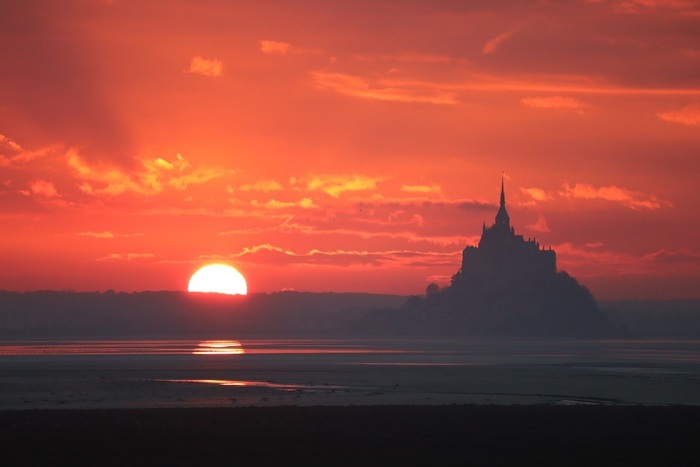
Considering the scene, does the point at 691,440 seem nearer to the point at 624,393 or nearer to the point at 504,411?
the point at 504,411

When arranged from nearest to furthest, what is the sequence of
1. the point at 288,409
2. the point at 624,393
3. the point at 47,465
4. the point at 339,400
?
the point at 47,465, the point at 288,409, the point at 339,400, the point at 624,393

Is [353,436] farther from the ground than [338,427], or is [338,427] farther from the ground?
[338,427]

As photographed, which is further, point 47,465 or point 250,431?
point 250,431

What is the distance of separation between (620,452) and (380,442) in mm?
7998

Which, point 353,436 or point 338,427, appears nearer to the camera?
point 353,436

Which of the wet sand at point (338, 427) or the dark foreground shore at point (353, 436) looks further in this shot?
the wet sand at point (338, 427)

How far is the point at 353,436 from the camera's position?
3525 cm

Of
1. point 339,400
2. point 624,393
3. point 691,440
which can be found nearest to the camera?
point 691,440

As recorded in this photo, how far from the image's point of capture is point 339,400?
52.7m

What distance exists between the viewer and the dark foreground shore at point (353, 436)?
3059 cm

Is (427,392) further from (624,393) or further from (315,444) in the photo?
(315,444)

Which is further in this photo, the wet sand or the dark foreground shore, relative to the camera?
the wet sand

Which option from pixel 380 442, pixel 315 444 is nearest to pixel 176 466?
pixel 315 444

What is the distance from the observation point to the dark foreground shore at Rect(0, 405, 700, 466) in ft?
100
